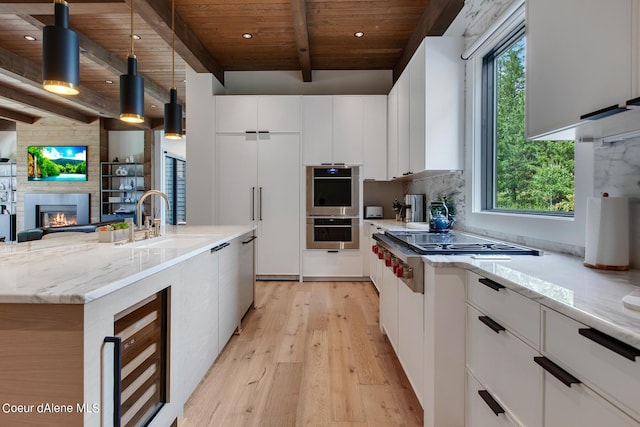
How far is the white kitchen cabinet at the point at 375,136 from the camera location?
15.0 feet

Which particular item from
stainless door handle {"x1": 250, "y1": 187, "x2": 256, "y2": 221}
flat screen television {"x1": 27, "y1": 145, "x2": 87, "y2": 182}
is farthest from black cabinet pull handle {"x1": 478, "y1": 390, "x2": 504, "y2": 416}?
flat screen television {"x1": 27, "y1": 145, "x2": 87, "y2": 182}

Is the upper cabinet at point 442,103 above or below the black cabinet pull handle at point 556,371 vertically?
above

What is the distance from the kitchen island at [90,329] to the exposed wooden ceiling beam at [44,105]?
6.08m

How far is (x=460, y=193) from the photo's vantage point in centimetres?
287

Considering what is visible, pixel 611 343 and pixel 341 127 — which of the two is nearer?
pixel 611 343

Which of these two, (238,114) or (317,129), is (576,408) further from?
(238,114)

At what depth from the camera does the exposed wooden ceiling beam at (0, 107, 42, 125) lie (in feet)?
24.1

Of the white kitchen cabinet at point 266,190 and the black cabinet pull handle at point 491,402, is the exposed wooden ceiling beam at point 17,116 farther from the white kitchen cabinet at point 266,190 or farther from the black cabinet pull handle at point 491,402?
the black cabinet pull handle at point 491,402

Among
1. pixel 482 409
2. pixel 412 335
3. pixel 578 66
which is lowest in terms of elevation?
pixel 482 409

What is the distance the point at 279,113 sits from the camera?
456 centimetres

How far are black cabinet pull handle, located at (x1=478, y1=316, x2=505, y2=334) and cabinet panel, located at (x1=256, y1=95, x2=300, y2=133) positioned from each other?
3.73 metres

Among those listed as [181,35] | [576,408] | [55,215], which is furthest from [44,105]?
[576,408]

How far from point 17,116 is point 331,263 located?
27.0ft

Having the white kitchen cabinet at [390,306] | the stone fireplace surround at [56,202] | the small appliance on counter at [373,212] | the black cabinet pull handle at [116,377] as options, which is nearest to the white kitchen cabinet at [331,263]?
Answer: the small appliance on counter at [373,212]
